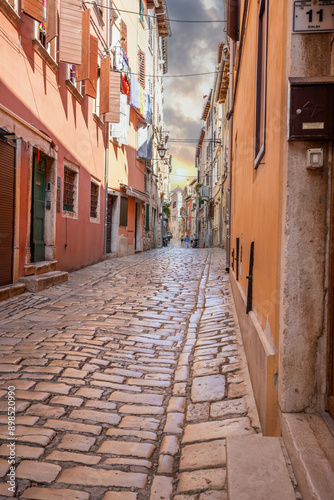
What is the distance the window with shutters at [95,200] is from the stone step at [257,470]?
37.2 ft

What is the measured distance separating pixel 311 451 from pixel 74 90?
32.9 feet

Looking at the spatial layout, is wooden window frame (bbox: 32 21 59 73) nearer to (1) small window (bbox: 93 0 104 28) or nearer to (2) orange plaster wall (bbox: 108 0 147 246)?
(1) small window (bbox: 93 0 104 28)

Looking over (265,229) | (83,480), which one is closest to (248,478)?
(83,480)

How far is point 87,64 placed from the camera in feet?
30.1

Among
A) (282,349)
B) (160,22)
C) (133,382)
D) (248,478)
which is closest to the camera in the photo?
(248,478)

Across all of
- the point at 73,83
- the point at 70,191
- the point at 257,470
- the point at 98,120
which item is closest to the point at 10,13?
the point at 73,83

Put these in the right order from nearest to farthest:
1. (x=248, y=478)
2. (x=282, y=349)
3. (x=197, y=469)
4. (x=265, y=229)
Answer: (x=248, y=478) < (x=282, y=349) < (x=197, y=469) < (x=265, y=229)

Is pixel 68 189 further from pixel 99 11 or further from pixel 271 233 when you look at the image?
pixel 271 233

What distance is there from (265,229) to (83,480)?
1.89 meters

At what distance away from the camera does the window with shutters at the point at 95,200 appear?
13.2 m

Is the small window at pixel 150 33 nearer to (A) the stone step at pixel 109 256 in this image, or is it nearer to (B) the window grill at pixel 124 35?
(B) the window grill at pixel 124 35

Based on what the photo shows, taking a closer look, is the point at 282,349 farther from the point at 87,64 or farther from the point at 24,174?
the point at 87,64

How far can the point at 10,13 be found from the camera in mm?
6590

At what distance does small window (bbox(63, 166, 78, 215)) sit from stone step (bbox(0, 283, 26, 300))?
11.2 feet
